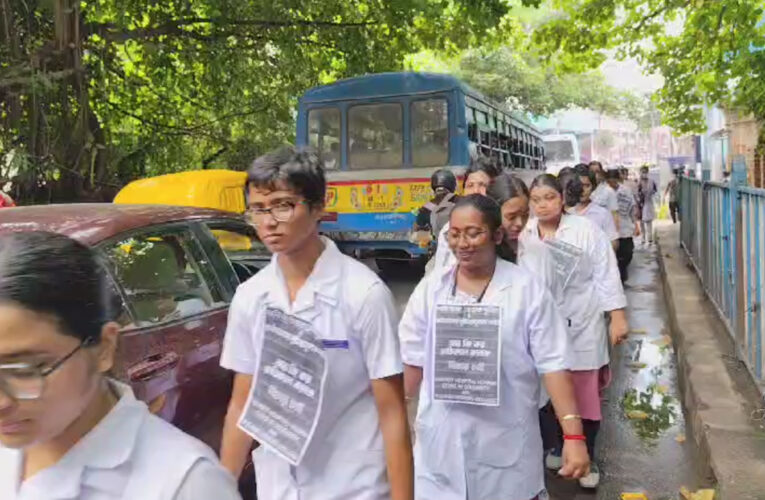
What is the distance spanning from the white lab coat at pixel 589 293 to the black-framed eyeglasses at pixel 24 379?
3.04 metres

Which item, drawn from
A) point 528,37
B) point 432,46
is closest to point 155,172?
point 432,46

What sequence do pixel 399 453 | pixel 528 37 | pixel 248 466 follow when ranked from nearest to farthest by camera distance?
pixel 399 453 < pixel 248 466 < pixel 528 37

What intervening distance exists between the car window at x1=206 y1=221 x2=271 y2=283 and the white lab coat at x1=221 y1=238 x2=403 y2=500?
174 cm

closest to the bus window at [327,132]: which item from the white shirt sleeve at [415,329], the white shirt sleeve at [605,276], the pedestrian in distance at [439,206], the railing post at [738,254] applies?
the pedestrian in distance at [439,206]

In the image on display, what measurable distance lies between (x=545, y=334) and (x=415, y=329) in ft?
1.50

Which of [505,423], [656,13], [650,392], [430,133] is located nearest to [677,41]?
[656,13]

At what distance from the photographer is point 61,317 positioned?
1044 mm

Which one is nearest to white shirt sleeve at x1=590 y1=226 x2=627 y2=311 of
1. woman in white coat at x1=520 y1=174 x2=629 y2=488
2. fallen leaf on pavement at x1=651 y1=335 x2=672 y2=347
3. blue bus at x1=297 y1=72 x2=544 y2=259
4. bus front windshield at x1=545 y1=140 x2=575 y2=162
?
woman in white coat at x1=520 y1=174 x2=629 y2=488

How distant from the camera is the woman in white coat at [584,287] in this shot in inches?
149

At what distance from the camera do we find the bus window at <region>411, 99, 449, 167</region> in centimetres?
1027

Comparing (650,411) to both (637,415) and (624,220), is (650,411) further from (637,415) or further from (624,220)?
(624,220)

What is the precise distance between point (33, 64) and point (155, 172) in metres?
3.04

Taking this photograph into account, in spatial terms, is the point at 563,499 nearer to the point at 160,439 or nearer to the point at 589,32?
the point at 160,439

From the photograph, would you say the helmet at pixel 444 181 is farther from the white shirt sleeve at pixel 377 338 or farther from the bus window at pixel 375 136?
the bus window at pixel 375 136
